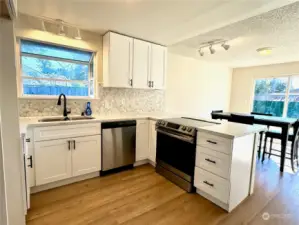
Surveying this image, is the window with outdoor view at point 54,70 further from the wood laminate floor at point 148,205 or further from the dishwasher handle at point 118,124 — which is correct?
the wood laminate floor at point 148,205

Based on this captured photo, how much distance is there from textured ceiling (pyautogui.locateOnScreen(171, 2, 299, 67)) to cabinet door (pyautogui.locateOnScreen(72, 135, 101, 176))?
2.54m

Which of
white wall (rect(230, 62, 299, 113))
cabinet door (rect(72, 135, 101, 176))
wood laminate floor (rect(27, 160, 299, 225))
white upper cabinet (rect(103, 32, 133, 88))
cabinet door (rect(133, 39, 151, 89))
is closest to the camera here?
wood laminate floor (rect(27, 160, 299, 225))

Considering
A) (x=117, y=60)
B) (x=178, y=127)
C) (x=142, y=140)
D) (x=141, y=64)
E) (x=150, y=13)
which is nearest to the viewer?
(x=150, y=13)

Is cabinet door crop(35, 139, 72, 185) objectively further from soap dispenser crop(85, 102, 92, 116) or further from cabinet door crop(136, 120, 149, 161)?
cabinet door crop(136, 120, 149, 161)

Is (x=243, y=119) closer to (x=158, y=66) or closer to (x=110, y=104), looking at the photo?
(x=158, y=66)

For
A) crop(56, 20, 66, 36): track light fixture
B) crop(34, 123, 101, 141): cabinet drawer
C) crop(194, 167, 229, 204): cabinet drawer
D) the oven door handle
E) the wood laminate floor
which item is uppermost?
crop(56, 20, 66, 36): track light fixture

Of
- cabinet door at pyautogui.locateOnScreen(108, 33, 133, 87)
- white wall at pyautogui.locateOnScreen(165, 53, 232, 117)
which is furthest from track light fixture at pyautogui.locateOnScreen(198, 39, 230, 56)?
cabinet door at pyautogui.locateOnScreen(108, 33, 133, 87)

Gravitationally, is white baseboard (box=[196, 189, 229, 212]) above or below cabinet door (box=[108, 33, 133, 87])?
below

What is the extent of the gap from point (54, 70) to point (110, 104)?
3.48 feet

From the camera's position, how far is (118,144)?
2688mm

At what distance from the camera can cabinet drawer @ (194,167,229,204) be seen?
73.8 inches

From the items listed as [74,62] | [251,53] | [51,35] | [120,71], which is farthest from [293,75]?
[51,35]

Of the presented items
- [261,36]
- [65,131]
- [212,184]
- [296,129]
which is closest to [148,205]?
[212,184]

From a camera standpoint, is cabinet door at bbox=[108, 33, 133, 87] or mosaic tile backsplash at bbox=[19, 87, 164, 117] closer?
mosaic tile backsplash at bbox=[19, 87, 164, 117]
